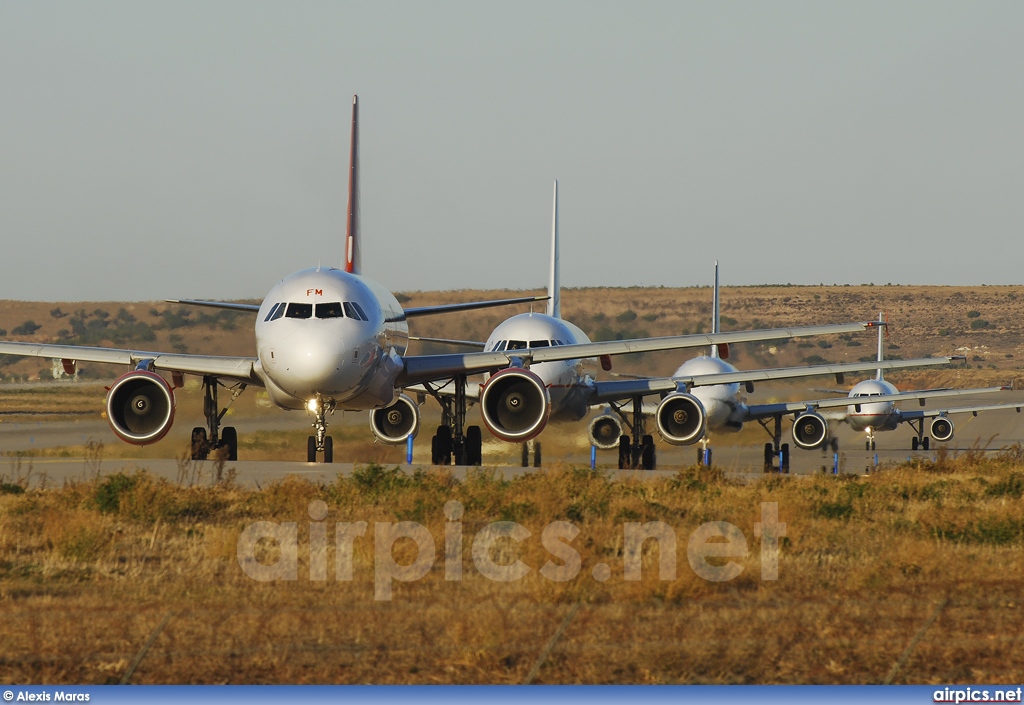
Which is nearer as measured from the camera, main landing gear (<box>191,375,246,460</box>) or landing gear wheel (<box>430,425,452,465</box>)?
main landing gear (<box>191,375,246,460</box>)

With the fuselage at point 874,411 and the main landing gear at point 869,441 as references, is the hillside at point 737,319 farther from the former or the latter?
the main landing gear at point 869,441

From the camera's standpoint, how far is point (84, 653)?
966 cm

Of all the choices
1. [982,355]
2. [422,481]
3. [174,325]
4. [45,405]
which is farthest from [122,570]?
[982,355]

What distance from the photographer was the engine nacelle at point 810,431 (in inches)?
1973

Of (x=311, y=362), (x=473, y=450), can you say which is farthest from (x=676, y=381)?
(x=311, y=362)

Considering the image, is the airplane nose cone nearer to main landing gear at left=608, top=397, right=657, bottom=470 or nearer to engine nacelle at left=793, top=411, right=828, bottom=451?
main landing gear at left=608, top=397, right=657, bottom=470

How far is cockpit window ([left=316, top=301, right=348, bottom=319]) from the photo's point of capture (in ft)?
83.4

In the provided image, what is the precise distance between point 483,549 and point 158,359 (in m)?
15.0

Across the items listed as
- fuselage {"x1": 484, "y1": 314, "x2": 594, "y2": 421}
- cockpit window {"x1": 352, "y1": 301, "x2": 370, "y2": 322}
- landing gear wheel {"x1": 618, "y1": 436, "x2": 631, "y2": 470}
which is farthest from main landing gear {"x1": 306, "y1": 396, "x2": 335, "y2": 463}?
landing gear wheel {"x1": 618, "y1": 436, "x2": 631, "y2": 470}

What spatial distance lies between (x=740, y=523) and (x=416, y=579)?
544 centimetres

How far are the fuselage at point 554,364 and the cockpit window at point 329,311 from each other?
9930 mm

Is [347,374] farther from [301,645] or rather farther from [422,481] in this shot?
[301,645]

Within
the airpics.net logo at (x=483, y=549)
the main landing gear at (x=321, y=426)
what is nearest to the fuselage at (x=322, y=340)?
the main landing gear at (x=321, y=426)

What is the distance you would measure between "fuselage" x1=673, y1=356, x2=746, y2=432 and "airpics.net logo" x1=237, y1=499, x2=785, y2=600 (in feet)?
104
